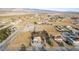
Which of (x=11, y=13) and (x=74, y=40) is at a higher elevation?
(x=11, y=13)

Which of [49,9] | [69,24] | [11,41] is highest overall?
[49,9]

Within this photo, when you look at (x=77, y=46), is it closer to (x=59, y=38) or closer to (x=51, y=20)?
(x=59, y=38)

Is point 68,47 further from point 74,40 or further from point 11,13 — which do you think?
point 11,13
